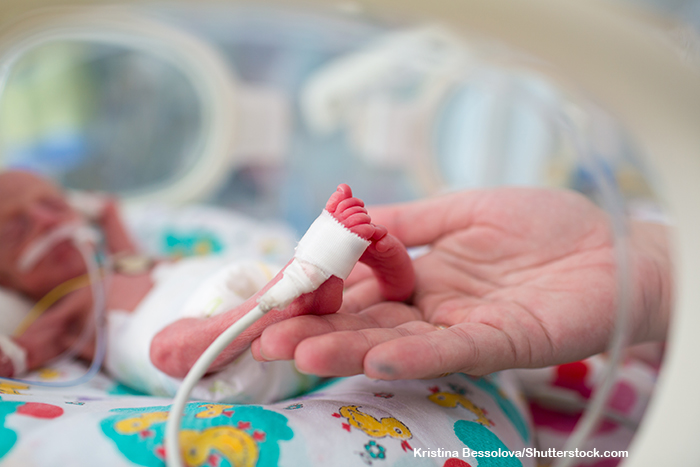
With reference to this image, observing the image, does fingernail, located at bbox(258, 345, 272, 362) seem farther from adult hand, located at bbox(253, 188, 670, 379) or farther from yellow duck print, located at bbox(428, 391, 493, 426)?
yellow duck print, located at bbox(428, 391, 493, 426)

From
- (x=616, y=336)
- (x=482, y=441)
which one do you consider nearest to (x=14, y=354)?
(x=482, y=441)

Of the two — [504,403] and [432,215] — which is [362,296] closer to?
[432,215]

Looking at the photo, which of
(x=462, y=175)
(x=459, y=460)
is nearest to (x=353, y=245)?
(x=459, y=460)

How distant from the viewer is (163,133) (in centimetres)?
148

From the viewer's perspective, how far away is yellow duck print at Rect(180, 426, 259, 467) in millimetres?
386

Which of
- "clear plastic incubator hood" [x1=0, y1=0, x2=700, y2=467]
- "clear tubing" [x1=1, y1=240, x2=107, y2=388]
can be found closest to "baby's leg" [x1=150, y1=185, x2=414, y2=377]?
"clear tubing" [x1=1, y1=240, x2=107, y2=388]

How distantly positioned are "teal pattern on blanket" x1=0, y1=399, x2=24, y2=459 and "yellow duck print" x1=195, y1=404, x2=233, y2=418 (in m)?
0.15

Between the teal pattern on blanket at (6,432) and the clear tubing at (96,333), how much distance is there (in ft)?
0.66

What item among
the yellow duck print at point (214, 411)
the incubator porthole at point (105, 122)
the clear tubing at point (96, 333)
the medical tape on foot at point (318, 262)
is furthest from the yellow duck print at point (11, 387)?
the incubator porthole at point (105, 122)

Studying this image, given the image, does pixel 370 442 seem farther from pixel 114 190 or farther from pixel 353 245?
pixel 114 190

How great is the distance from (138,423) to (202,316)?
15 centimetres

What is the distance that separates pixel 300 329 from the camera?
41 centimetres

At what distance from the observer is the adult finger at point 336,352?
38cm

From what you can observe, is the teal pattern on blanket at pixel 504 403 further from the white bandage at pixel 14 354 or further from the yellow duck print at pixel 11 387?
the white bandage at pixel 14 354
